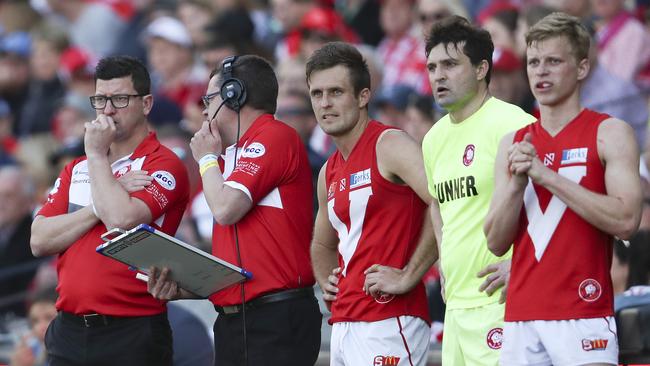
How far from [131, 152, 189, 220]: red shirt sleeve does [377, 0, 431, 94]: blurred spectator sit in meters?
4.78

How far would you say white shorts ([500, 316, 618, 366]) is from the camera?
5617 millimetres

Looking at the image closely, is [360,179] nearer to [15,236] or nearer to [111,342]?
[111,342]

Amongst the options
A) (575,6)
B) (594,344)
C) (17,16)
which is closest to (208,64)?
(575,6)

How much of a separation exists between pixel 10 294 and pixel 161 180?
564 cm

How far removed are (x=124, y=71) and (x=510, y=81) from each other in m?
3.70

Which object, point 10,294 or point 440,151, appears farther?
point 10,294

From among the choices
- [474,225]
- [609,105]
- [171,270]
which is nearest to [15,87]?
[609,105]

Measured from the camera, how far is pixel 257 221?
272 inches

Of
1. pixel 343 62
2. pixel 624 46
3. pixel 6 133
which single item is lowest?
pixel 343 62

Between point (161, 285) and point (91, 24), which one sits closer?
point (161, 285)

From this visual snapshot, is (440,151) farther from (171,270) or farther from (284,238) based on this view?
(171,270)

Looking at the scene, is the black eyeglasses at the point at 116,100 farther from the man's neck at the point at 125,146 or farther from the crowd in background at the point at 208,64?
the crowd in background at the point at 208,64

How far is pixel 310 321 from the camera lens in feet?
22.7

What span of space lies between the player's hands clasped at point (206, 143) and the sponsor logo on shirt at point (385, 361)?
1.33 meters
